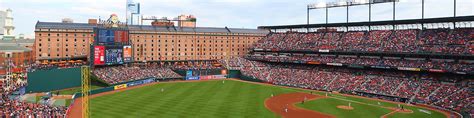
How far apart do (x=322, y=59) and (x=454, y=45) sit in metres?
25.2

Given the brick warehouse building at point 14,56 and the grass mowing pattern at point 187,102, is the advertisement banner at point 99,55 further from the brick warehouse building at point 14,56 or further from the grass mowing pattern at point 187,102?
the brick warehouse building at point 14,56

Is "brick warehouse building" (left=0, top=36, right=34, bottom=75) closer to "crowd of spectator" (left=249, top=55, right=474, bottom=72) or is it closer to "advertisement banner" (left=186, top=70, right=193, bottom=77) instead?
"advertisement banner" (left=186, top=70, right=193, bottom=77)

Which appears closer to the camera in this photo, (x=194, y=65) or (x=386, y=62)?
(x=386, y=62)

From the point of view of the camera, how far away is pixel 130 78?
7088cm

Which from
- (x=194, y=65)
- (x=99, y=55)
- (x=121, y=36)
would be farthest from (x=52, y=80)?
(x=194, y=65)

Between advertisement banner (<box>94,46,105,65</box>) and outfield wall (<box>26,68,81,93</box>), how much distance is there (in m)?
4.68

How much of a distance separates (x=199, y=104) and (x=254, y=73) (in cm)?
3750

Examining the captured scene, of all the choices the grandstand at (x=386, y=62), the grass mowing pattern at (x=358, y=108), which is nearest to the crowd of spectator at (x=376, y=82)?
the grandstand at (x=386, y=62)

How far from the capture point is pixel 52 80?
192ft

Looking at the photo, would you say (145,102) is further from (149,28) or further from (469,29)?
(469,29)

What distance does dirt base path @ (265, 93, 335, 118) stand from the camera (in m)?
43.3

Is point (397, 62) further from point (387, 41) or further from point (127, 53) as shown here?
point (127, 53)

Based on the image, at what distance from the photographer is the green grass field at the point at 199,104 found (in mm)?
42000

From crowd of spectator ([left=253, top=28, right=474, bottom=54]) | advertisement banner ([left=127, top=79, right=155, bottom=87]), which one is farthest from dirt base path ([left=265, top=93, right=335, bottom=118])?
advertisement banner ([left=127, top=79, right=155, bottom=87])
